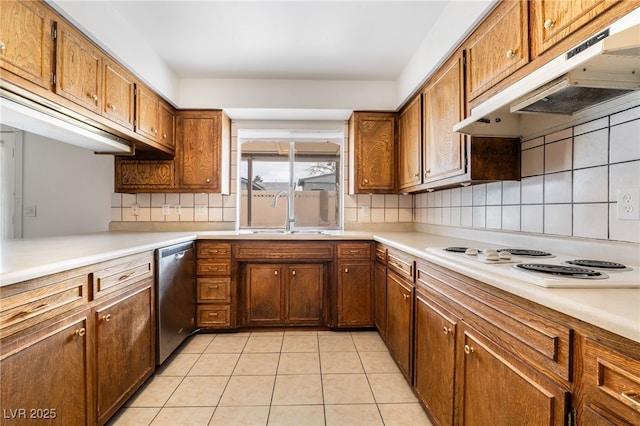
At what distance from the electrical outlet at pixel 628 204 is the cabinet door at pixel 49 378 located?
218 cm

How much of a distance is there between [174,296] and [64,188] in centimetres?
173

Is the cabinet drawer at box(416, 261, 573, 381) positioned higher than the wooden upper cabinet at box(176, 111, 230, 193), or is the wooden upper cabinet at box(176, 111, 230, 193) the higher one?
the wooden upper cabinet at box(176, 111, 230, 193)

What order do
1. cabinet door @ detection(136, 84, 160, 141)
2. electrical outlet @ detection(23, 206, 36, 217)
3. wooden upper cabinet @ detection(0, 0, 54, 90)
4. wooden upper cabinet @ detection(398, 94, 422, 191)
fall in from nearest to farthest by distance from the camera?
wooden upper cabinet @ detection(0, 0, 54, 90)
cabinet door @ detection(136, 84, 160, 141)
wooden upper cabinet @ detection(398, 94, 422, 191)
electrical outlet @ detection(23, 206, 36, 217)

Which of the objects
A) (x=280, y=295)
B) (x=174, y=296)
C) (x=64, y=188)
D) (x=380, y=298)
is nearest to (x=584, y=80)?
(x=380, y=298)

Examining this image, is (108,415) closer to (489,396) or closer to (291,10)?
(489,396)

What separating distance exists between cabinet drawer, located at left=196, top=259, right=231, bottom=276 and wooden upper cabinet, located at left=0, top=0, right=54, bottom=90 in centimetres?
158

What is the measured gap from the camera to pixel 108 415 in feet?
4.69

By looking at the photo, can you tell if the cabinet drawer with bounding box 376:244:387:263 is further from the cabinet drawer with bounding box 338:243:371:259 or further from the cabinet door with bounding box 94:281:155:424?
the cabinet door with bounding box 94:281:155:424

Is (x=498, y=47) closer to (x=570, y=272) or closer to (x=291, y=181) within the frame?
(x=570, y=272)

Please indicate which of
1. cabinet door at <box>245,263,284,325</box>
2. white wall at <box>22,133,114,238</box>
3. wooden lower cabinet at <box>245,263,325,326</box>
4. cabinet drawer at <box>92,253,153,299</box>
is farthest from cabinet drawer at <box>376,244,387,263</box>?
white wall at <box>22,133,114,238</box>

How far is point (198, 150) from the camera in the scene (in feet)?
9.45

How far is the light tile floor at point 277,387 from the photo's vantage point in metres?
1.57

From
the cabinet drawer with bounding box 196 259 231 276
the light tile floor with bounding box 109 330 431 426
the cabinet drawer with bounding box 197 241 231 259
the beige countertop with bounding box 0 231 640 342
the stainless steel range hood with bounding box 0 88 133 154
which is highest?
the stainless steel range hood with bounding box 0 88 133 154

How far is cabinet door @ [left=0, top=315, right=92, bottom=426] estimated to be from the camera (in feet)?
3.18
